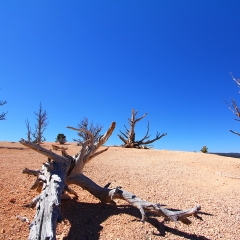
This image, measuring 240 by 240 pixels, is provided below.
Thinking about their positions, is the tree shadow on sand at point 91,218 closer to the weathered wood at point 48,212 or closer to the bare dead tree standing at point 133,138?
the weathered wood at point 48,212

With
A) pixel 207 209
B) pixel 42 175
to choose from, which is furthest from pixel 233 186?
pixel 42 175

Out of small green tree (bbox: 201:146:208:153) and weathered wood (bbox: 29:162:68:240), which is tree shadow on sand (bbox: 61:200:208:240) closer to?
weathered wood (bbox: 29:162:68:240)

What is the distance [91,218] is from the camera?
10.2ft

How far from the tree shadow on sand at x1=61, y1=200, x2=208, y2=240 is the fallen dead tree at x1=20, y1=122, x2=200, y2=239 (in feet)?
0.56

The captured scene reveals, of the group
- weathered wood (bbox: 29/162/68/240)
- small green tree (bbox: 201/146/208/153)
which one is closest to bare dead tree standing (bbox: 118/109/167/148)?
small green tree (bbox: 201/146/208/153)

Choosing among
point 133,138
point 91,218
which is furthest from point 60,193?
point 133,138

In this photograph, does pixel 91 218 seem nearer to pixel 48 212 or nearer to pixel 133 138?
pixel 48 212

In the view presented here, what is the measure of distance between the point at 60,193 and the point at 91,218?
86 cm

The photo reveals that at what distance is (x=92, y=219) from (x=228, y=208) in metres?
2.83

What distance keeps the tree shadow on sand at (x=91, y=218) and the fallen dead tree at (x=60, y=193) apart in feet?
0.56

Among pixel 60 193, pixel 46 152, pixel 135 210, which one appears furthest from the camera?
pixel 135 210

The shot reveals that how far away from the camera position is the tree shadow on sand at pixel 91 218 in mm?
2689

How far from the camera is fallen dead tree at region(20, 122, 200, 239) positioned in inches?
80.0

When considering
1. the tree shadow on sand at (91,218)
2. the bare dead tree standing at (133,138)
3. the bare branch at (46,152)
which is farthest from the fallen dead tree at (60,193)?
the bare dead tree standing at (133,138)
